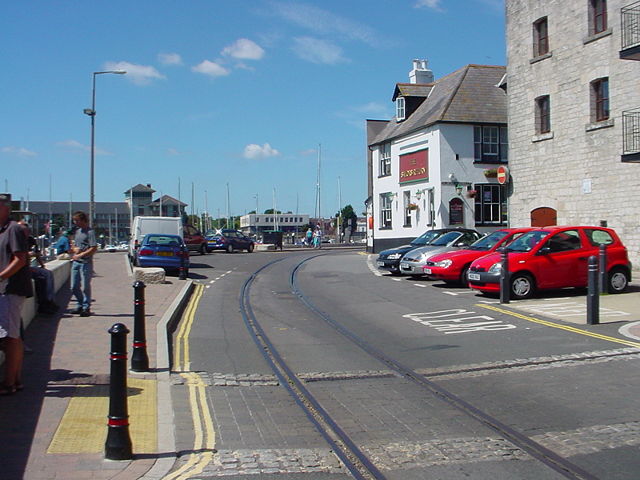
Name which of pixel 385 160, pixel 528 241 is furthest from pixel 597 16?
pixel 385 160

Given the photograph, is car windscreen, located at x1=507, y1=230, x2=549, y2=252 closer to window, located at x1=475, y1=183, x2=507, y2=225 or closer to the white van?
the white van

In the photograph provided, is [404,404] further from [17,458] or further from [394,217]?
[394,217]

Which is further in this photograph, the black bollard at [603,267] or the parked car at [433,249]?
the parked car at [433,249]

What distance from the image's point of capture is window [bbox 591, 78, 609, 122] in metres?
22.9

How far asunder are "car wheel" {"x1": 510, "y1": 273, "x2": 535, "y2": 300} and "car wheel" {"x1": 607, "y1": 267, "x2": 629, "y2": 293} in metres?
2.12

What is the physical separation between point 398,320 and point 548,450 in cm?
761

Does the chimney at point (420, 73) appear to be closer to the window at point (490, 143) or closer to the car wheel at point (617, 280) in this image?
the window at point (490, 143)

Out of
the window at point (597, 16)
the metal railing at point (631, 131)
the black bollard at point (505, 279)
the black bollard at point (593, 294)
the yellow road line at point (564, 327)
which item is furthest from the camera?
the window at point (597, 16)

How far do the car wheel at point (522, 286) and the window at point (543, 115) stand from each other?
11.8 metres

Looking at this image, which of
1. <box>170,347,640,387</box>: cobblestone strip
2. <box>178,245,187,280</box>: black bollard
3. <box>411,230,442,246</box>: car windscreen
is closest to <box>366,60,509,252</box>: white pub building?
<box>411,230,442,246</box>: car windscreen

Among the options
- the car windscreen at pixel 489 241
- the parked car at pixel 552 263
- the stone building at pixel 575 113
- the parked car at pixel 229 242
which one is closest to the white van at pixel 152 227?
the parked car at pixel 229 242

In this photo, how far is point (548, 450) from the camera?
18.4 feet

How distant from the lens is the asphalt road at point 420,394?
5.45 metres

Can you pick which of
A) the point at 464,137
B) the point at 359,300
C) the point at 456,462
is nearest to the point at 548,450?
the point at 456,462
